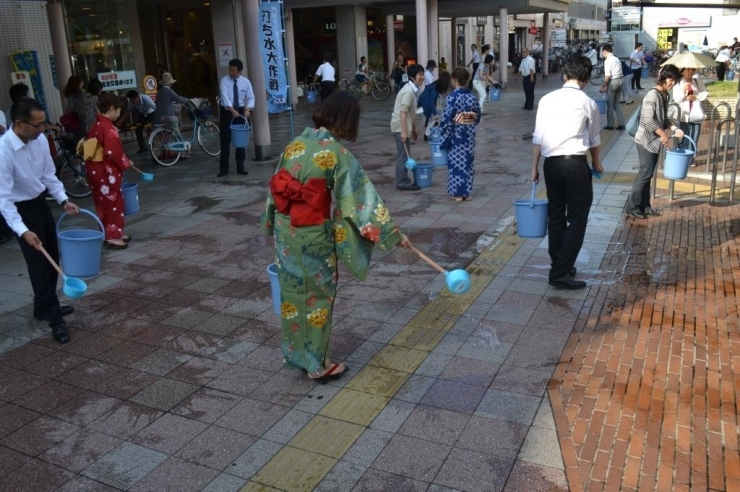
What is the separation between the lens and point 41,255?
4.97 metres

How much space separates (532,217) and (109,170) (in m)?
4.34

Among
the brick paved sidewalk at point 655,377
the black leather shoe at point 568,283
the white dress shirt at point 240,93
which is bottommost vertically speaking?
the brick paved sidewalk at point 655,377

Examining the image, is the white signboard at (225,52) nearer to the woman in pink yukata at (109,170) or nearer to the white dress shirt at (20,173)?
the woman in pink yukata at (109,170)

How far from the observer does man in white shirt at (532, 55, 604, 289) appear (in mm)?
5273

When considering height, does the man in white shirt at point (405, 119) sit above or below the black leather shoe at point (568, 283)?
above

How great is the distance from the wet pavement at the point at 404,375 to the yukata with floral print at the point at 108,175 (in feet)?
1.23

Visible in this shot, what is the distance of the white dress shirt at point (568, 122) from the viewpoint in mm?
5250

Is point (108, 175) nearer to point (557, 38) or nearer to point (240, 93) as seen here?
point (240, 93)

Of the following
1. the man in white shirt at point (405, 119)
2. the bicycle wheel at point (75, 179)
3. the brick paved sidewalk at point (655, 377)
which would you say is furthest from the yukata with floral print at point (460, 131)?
the bicycle wheel at point (75, 179)

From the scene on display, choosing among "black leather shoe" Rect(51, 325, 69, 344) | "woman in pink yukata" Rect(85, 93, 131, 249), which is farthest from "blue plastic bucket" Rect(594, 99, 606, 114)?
"black leather shoe" Rect(51, 325, 69, 344)

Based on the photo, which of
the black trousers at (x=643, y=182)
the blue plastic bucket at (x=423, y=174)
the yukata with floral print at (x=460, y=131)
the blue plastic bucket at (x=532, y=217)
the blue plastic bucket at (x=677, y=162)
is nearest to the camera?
the blue plastic bucket at (x=532, y=217)

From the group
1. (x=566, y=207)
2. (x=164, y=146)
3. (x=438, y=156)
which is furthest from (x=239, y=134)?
(x=566, y=207)

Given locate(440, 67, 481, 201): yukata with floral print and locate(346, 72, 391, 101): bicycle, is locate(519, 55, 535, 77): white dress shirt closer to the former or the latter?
locate(346, 72, 391, 101): bicycle

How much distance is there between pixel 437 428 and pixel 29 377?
279 cm
